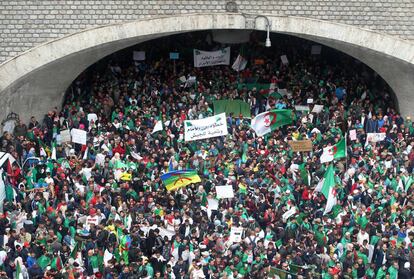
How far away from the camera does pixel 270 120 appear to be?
3519 centimetres

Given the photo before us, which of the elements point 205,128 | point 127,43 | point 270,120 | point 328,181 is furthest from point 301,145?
point 127,43

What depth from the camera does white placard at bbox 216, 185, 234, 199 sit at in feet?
102

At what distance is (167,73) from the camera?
1502 inches

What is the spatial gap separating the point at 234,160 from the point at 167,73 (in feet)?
20.4

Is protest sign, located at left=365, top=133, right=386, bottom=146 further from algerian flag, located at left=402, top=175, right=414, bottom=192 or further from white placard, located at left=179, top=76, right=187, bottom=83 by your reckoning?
white placard, located at left=179, top=76, right=187, bottom=83

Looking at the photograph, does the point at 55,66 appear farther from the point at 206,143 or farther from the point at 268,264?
the point at 268,264

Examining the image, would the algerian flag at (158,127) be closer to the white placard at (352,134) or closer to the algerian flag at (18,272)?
the white placard at (352,134)

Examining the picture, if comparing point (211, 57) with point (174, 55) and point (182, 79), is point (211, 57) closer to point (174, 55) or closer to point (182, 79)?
point (174, 55)

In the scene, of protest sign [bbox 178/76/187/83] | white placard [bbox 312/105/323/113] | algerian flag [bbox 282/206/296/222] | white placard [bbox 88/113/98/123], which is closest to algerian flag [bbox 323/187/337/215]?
algerian flag [bbox 282/206/296/222]

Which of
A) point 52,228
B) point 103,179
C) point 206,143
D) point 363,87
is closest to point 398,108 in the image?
point 363,87

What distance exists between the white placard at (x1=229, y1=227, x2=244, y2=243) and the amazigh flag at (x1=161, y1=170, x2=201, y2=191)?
2604 mm

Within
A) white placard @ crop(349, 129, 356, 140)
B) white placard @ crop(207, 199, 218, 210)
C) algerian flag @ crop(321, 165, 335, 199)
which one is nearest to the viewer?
white placard @ crop(207, 199, 218, 210)

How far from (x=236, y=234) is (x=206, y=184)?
8.21 ft

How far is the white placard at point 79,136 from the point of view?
3384 centimetres
